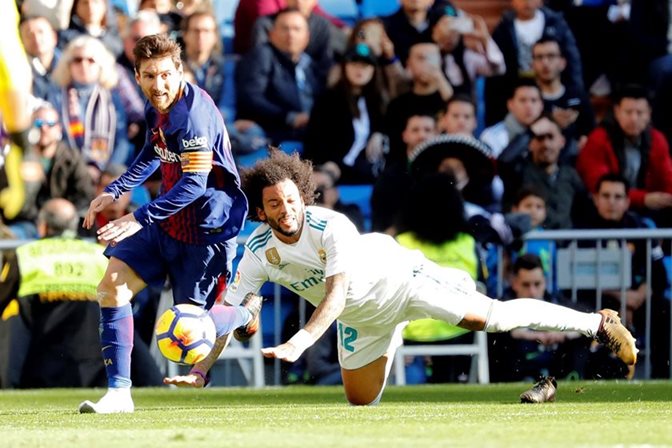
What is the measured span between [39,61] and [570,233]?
204 inches

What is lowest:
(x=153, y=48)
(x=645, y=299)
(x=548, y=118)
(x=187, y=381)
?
(x=187, y=381)

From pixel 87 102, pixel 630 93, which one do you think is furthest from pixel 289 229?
pixel 630 93

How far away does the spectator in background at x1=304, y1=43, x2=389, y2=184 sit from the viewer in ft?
47.0

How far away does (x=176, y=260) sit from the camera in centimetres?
922

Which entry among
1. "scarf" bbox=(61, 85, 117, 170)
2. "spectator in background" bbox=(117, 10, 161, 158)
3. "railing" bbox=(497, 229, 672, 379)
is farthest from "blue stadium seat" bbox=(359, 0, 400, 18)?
"railing" bbox=(497, 229, 672, 379)

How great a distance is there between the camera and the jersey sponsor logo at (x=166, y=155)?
892cm

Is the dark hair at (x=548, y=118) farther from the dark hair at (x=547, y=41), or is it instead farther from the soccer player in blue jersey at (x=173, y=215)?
the soccer player in blue jersey at (x=173, y=215)

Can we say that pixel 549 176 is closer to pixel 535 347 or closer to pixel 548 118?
pixel 548 118

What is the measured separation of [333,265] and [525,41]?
283 inches

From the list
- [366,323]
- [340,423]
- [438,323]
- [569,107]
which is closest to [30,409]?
[366,323]

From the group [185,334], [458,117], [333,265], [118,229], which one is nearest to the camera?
[118,229]

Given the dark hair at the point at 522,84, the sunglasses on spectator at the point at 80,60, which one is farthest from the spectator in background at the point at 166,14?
the dark hair at the point at 522,84

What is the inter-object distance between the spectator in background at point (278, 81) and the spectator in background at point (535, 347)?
108 inches

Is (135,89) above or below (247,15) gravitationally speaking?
below
